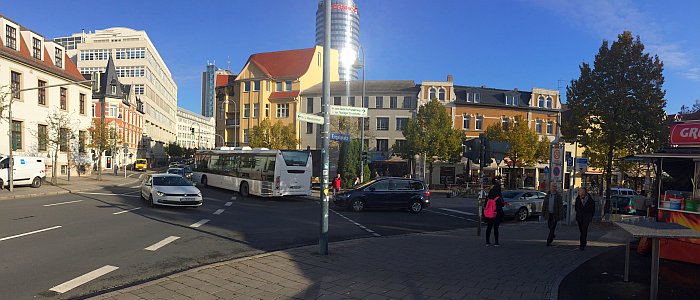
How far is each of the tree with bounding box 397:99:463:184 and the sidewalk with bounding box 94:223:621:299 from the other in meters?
31.3

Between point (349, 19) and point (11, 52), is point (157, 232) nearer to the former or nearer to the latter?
point (11, 52)

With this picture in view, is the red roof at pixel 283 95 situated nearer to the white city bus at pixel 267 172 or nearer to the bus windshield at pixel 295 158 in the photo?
the white city bus at pixel 267 172

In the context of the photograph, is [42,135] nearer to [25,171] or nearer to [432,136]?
[25,171]

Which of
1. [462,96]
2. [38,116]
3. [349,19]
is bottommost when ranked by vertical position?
[38,116]

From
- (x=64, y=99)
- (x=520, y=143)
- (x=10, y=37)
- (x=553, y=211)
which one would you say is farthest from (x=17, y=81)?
(x=520, y=143)

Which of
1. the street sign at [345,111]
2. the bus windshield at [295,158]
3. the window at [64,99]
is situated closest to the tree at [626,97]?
the street sign at [345,111]

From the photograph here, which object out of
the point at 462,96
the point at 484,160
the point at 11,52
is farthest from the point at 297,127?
the point at 484,160

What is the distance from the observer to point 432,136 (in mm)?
41812

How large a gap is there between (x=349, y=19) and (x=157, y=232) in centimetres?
13132

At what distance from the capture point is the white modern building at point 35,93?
30328 mm

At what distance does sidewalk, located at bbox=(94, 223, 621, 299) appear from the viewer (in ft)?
19.6

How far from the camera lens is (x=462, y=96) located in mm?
52031

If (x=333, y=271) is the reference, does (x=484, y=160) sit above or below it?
above

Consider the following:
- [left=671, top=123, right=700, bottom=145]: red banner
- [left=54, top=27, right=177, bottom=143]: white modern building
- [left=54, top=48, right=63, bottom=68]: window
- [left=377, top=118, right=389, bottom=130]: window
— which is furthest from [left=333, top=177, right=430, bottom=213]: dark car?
[left=54, top=27, right=177, bottom=143]: white modern building
